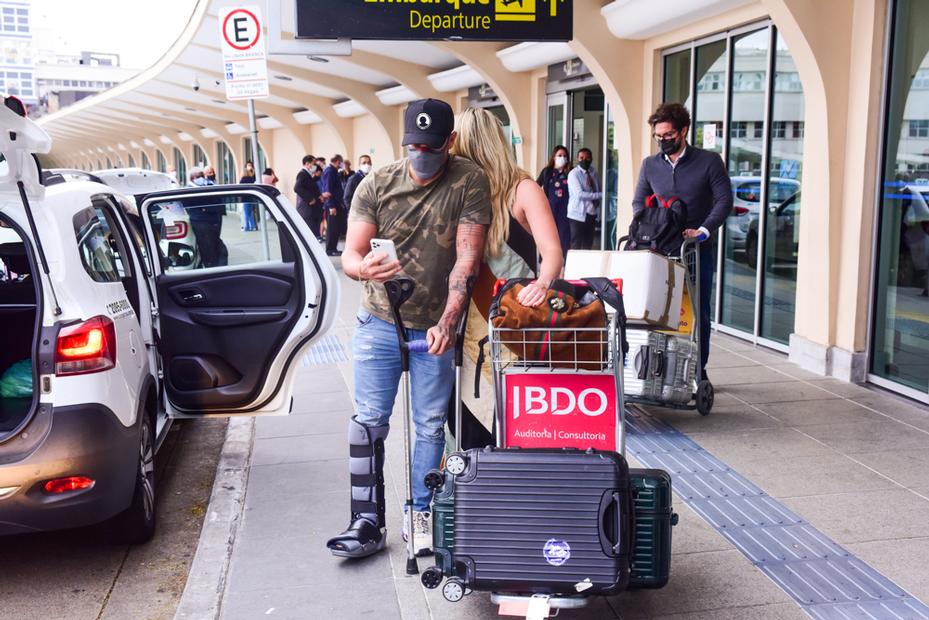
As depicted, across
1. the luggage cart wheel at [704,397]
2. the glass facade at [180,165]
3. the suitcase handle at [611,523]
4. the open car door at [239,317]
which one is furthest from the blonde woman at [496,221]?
the glass facade at [180,165]

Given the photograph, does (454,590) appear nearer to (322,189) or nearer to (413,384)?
(413,384)

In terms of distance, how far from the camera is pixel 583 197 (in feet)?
44.4

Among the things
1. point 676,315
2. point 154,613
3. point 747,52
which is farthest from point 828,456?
point 747,52

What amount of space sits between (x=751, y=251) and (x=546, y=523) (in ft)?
21.9

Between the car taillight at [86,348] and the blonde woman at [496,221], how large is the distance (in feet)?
5.06

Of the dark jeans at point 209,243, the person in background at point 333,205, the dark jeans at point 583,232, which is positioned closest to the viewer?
the dark jeans at point 209,243

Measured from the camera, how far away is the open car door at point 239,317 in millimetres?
5531

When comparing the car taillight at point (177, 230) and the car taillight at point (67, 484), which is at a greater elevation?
the car taillight at point (177, 230)

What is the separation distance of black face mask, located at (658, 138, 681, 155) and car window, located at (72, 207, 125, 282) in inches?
141

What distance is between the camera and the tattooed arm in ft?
12.6

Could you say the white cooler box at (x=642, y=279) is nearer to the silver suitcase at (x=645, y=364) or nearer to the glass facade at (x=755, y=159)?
the silver suitcase at (x=645, y=364)

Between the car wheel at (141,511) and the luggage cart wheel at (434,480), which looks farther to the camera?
the car wheel at (141,511)

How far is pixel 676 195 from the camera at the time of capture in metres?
6.67

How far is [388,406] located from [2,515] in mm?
1612
